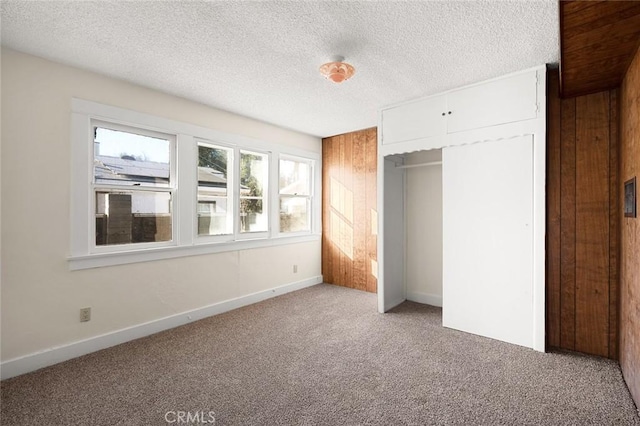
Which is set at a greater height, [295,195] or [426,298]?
[295,195]

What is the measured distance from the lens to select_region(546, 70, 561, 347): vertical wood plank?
2727 millimetres

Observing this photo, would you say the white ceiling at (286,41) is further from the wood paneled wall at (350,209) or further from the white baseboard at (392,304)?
the white baseboard at (392,304)

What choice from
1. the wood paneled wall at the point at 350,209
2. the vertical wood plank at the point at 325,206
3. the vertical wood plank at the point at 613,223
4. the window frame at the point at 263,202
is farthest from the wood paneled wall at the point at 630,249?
the window frame at the point at 263,202

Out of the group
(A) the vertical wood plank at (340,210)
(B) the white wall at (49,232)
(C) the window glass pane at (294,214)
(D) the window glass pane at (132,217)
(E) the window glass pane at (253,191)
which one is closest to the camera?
(B) the white wall at (49,232)

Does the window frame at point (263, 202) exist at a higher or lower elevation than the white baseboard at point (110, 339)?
higher

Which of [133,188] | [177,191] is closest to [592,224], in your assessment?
[177,191]

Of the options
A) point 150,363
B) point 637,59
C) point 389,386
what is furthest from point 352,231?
point 637,59

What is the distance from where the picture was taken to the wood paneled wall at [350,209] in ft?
15.2

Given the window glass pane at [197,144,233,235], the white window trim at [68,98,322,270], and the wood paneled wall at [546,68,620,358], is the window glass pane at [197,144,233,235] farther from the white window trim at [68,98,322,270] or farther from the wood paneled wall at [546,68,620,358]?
the wood paneled wall at [546,68,620,358]

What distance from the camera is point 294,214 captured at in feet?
16.1

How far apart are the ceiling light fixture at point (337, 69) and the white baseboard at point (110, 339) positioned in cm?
288

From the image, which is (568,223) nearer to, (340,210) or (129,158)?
(340,210)

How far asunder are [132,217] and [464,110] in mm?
3521

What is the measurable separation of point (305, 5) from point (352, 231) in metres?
3.41
